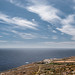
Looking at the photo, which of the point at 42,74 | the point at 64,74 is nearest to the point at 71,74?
the point at 64,74

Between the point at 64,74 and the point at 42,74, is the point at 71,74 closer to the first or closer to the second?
the point at 64,74

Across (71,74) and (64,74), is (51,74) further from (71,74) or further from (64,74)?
(71,74)

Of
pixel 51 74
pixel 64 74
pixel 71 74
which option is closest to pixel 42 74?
pixel 51 74

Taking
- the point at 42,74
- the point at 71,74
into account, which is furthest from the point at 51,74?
the point at 71,74

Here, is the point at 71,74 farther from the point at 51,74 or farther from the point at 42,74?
the point at 42,74

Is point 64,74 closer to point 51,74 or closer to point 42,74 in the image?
point 51,74
